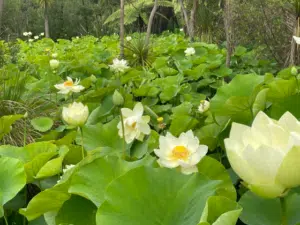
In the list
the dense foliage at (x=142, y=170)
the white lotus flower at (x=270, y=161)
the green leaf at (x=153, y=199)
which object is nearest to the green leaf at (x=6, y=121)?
the dense foliage at (x=142, y=170)

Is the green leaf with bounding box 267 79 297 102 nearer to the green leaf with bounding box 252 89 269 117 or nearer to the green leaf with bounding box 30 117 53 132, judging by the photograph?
the green leaf with bounding box 252 89 269 117

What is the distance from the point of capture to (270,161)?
59 centimetres

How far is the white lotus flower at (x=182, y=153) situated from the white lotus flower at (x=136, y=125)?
0.18 metres

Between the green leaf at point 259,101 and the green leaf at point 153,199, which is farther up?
the green leaf at point 153,199

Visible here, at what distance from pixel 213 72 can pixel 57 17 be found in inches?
838

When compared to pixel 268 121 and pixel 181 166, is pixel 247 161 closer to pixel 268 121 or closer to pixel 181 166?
pixel 268 121

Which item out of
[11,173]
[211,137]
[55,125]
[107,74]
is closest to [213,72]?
[107,74]

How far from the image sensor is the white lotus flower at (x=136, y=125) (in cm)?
107

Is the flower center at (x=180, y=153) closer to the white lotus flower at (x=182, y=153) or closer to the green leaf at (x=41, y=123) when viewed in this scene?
the white lotus flower at (x=182, y=153)

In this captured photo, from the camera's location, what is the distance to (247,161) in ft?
1.98

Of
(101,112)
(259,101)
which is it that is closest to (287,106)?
(259,101)

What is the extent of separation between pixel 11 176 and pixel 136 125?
284 millimetres

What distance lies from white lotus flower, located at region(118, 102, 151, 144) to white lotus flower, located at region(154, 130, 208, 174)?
7.1 inches

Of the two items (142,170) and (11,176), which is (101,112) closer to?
(11,176)
